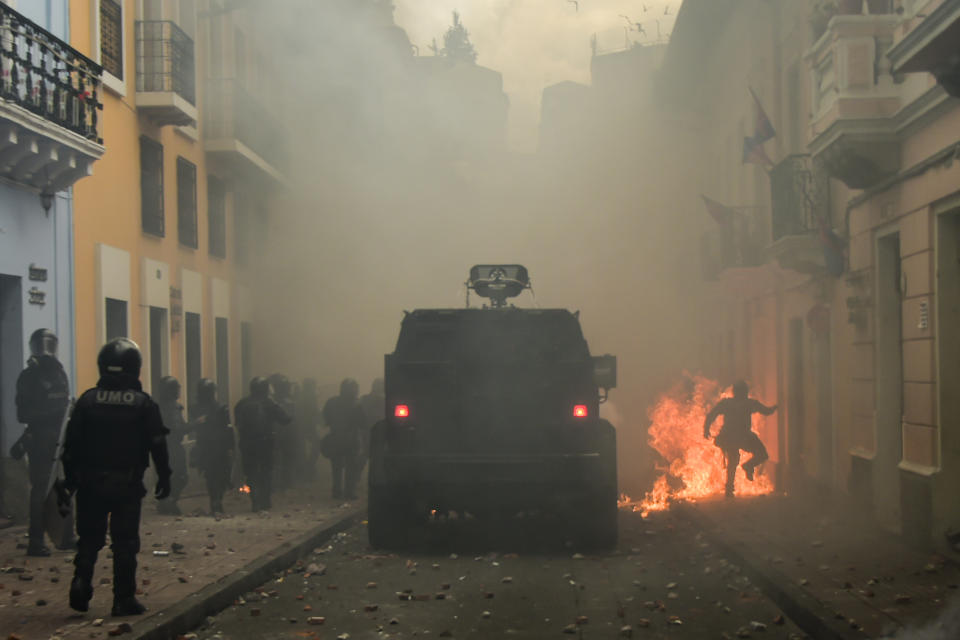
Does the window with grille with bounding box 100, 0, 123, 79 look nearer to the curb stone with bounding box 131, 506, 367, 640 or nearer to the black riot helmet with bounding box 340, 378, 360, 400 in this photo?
the black riot helmet with bounding box 340, 378, 360, 400

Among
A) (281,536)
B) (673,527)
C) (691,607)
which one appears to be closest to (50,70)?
(281,536)

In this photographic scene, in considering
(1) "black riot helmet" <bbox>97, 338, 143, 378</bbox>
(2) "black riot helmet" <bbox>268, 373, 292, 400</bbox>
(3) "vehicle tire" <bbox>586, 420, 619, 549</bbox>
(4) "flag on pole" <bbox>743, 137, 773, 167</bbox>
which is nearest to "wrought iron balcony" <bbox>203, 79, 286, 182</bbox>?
(2) "black riot helmet" <bbox>268, 373, 292, 400</bbox>

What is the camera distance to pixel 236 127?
21.8 metres

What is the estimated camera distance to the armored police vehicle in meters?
10.8

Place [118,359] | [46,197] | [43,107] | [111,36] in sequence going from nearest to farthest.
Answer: [118,359]
[43,107]
[46,197]
[111,36]

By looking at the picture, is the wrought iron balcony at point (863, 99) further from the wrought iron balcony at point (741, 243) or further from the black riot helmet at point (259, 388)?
the black riot helmet at point (259, 388)

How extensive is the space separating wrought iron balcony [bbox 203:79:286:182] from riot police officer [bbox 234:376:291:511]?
8120 millimetres

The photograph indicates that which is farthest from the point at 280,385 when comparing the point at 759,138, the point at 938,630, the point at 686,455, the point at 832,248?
the point at 938,630

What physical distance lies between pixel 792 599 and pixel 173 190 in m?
13.8

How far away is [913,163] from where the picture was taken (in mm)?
11320

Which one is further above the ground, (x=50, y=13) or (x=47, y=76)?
(x=50, y=13)

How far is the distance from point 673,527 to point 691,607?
4621mm

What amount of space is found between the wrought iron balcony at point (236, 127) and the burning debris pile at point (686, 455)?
8417 millimetres

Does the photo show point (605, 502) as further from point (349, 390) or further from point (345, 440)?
point (349, 390)
